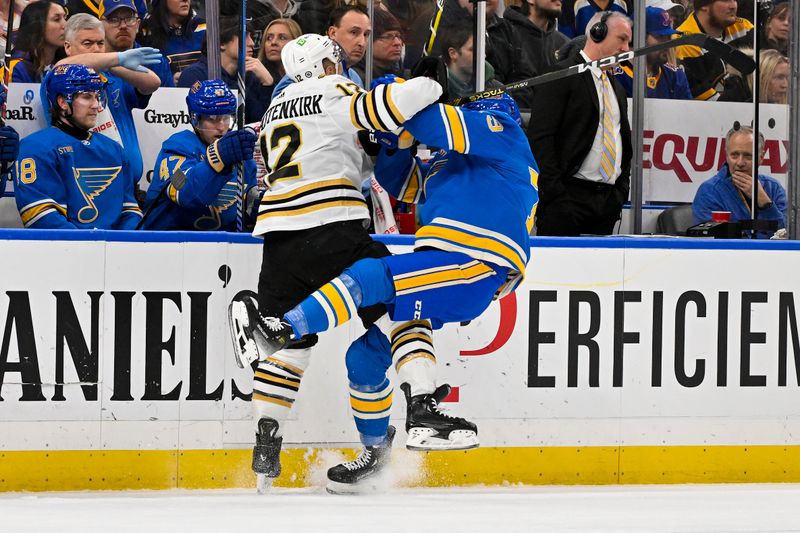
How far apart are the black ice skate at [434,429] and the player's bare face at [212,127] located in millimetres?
1264

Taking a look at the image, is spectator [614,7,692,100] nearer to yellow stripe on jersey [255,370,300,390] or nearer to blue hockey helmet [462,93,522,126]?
blue hockey helmet [462,93,522,126]

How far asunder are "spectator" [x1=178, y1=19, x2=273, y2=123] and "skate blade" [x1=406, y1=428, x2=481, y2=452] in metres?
1.58

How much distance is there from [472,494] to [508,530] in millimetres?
916

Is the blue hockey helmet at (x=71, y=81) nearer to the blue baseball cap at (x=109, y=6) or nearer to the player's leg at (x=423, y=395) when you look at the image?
the blue baseball cap at (x=109, y=6)

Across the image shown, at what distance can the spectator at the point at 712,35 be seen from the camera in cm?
538

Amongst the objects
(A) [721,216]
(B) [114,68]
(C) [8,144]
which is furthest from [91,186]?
(A) [721,216]

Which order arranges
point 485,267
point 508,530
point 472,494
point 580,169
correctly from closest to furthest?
point 508,530
point 485,267
point 472,494
point 580,169

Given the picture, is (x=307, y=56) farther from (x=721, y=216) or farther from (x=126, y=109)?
(x=721, y=216)

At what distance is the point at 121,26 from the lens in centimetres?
455

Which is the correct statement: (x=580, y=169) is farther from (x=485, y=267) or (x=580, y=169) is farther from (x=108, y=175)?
(x=108, y=175)

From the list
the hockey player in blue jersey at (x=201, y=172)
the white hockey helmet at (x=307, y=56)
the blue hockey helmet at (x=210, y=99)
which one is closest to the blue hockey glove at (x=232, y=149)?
the hockey player in blue jersey at (x=201, y=172)

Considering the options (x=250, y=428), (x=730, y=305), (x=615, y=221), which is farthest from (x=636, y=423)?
(x=250, y=428)

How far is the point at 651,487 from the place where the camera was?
4.38m

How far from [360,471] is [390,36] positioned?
1862mm
